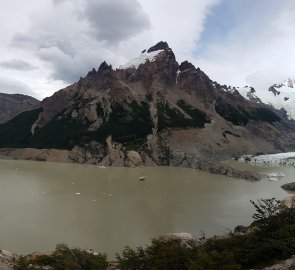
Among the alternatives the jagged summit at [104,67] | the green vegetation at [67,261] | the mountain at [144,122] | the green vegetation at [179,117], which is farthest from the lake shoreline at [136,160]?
the green vegetation at [67,261]

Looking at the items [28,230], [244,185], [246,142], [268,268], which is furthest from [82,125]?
[268,268]

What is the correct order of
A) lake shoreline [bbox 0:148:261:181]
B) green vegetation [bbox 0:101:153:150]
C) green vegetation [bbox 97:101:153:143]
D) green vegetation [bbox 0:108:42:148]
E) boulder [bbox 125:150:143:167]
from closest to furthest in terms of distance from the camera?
1. lake shoreline [bbox 0:148:261:181]
2. boulder [bbox 125:150:143:167]
3. green vegetation [bbox 0:101:153:150]
4. green vegetation [bbox 97:101:153:143]
5. green vegetation [bbox 0:108:42:148]

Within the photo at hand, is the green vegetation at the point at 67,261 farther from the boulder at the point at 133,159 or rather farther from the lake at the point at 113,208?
the boulder at the point at 133,159

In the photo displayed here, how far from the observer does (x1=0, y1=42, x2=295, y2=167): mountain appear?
123125 millimetres

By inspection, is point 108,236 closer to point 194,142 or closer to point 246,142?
point 194,142

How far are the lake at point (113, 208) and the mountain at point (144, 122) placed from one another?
3580cm

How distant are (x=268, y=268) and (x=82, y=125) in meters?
126

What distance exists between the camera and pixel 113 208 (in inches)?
2020

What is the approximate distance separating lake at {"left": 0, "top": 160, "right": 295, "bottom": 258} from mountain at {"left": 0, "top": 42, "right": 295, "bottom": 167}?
117 ft

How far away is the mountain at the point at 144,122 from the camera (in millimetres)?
123125

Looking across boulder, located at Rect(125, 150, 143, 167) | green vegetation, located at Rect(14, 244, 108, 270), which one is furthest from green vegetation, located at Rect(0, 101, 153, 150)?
green vegetation, located at Rect(14, 244, 108, 270)

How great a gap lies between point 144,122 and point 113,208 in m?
91.9

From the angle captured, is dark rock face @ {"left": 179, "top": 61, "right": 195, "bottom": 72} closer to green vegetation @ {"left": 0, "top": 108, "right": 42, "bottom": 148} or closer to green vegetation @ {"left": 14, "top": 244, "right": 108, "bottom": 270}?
green vegetation @ {"left": 0, "top": 108, "right": 42, "bottom": 148}

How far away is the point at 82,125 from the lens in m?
142
